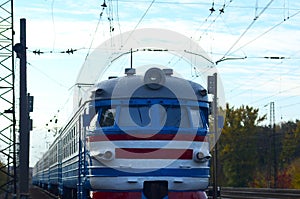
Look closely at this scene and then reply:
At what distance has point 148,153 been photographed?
13.4m

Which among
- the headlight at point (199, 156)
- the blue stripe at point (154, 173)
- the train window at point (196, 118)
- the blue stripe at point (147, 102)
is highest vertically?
the blue stripe at point (147, 102)

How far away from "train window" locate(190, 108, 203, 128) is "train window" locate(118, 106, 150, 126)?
104 centimetres

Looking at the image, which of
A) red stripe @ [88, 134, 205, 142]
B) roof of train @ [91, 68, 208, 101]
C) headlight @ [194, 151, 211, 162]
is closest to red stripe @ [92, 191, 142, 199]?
red stripe @ [88, 134, 205, 142]

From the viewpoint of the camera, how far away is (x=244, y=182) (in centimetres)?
6350

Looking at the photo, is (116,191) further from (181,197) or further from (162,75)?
(162,75)

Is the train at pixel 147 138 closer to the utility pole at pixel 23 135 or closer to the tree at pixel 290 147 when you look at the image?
the utility pole at pixel 23 135

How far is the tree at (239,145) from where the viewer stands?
6303 centimetres

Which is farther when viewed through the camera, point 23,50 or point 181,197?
point 23,50

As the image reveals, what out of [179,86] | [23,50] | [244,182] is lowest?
[244,182]

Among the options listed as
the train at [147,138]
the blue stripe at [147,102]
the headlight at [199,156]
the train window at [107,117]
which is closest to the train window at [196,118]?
the train at [147,138]

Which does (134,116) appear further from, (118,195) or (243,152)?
(243,152)

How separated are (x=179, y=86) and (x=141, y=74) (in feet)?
3.71

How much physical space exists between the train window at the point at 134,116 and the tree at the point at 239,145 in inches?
1959

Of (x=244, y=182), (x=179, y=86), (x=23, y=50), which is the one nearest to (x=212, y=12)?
(x=23, y=50)
